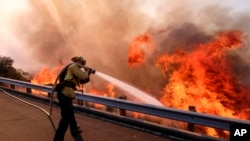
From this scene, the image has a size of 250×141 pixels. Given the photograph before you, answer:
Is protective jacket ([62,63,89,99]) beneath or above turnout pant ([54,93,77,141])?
above

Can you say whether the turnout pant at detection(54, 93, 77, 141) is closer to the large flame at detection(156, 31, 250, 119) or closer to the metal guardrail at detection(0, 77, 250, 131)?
the metal guardrail at detection(0, 77, 250, 131)

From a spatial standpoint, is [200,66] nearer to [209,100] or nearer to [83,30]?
[209,100]

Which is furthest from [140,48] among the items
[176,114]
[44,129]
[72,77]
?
[72,77]

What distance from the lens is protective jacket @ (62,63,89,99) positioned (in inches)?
313

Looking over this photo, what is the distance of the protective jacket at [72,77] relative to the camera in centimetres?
795

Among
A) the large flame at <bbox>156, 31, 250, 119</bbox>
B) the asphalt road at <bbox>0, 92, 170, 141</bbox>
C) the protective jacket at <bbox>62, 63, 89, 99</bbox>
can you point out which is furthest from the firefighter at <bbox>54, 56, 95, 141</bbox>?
the large flame at <bbox>156, 31, 250, 119</bbox>

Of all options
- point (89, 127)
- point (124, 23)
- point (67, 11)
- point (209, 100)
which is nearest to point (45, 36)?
point (67, 11)

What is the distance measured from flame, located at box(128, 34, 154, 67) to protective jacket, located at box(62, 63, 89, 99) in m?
18.2

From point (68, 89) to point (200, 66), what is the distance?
41.0ft

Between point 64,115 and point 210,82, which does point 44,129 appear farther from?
point 210,82

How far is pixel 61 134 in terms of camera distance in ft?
25.8

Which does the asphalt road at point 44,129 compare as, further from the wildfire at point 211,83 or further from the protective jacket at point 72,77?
the wildfire at point 211,83

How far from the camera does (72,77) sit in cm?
802

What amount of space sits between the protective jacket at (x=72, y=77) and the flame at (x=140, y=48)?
1816cm
